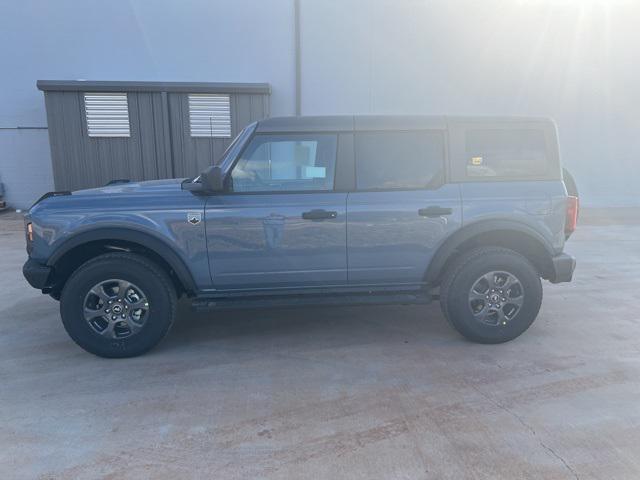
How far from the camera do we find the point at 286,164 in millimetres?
3879

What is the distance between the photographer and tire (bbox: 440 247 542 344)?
12.8ft

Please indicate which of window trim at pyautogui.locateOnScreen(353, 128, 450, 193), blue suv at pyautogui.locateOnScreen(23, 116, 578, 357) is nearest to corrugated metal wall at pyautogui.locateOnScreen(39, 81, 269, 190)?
blue suv at pyautogui.locateOnScreen(23, 116, 578, 357)

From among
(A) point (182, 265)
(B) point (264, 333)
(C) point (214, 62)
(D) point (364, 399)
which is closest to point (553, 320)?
(D) point (364, 399)

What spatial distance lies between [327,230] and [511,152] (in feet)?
5.71

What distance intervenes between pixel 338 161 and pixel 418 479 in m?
2.44

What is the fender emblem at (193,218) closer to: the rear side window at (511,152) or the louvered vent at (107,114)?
the rear side window at (511,152)

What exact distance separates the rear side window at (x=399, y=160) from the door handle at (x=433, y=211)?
0.21 meters

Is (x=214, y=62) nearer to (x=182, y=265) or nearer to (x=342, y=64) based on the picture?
(x=342, y=64)

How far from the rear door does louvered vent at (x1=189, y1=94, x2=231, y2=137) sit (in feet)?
22.4

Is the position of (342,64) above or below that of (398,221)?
above

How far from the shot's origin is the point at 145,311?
12.3 ft

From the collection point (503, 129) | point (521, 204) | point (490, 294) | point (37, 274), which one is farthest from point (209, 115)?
point (490, 294)

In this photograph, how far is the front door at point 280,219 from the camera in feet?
12.3

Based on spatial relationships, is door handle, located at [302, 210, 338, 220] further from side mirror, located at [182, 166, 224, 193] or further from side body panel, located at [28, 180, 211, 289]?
side body panel, located at [28, 180, 211, 289]
